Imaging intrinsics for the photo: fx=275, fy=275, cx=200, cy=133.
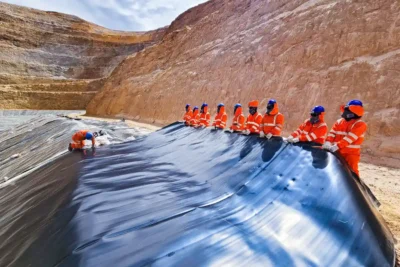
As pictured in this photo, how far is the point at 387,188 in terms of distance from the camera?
5613 mm

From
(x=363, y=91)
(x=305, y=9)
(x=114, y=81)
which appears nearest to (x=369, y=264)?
(x=363, y=91)

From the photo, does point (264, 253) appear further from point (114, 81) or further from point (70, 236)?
point (114, 81)

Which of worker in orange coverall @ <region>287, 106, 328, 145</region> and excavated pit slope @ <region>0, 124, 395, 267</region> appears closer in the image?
excavated pit slope @ <region>0, 124, 395, 267</region>

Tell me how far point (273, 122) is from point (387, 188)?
104 inches

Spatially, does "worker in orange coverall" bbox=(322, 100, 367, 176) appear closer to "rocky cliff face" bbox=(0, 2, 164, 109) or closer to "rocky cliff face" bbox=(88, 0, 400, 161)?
"rocky cliff face" bbox=(88, 0, 400, 161)

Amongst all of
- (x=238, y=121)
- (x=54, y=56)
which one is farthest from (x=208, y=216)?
(x=54, y=56)

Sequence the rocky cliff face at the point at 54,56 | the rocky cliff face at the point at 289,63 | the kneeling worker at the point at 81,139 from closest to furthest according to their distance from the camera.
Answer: the kneeling worker at the point at 81,139
the rocky cliff face at the point at 289,63
the rocky cliff face at the point at 54,56

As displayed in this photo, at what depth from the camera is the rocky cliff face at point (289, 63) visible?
9.80m

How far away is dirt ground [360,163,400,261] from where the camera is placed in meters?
3.71

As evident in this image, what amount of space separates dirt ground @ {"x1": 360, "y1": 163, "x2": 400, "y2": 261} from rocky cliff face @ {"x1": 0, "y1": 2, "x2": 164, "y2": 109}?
1597 inches

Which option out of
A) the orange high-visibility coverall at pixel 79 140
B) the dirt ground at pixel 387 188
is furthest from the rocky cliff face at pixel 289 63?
the orange high-visibility coverall at pixel 79 140

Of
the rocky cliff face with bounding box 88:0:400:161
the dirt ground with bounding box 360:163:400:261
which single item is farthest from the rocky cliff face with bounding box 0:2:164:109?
the dirt ground with bounding box 360:163:400:261

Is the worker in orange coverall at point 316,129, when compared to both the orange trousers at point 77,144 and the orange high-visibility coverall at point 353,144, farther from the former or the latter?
the orange trousers at point 77,144

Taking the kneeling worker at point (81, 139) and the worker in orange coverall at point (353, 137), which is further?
the kneeling worker at point (81, 139)
